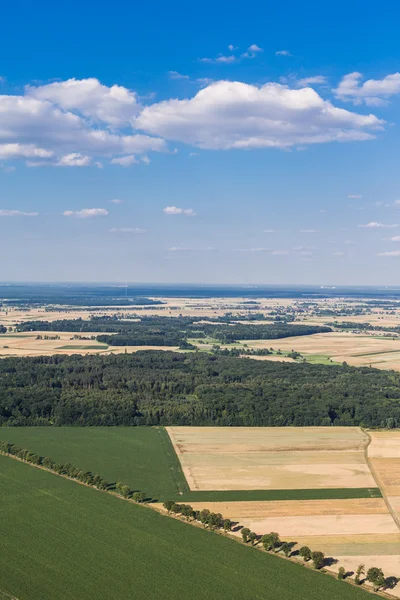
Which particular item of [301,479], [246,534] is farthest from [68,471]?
[301,479]

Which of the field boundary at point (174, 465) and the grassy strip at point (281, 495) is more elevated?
the field boundary at point (174, 465)

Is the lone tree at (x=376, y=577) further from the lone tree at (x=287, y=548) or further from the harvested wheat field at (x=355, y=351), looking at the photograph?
the harvested wheat field at (x=355, y=351)

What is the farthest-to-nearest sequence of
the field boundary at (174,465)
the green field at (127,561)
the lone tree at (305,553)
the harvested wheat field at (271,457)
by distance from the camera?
the harvested wheat field at (271,457) → the field boundary at (174,465) → the lone tree at (305,553) → the green field at (127,561)

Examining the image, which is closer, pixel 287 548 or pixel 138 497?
pixel 287 548

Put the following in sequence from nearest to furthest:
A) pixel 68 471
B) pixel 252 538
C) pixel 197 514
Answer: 1. pixel 252 538
2. pixel 197 514
3. pixel 68 471

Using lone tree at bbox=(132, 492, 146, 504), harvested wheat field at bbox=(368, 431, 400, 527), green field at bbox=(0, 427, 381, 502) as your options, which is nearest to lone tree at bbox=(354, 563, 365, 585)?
harvested wheat field at bbox=(368, 431, 400, 527)

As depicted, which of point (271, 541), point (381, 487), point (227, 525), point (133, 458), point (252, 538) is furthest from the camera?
point (133, 458)

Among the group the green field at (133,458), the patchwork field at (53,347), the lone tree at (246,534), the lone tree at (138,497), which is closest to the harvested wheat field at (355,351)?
the patchwork field at (53,347)

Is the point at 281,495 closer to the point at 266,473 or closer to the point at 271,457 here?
the point at 266,473
